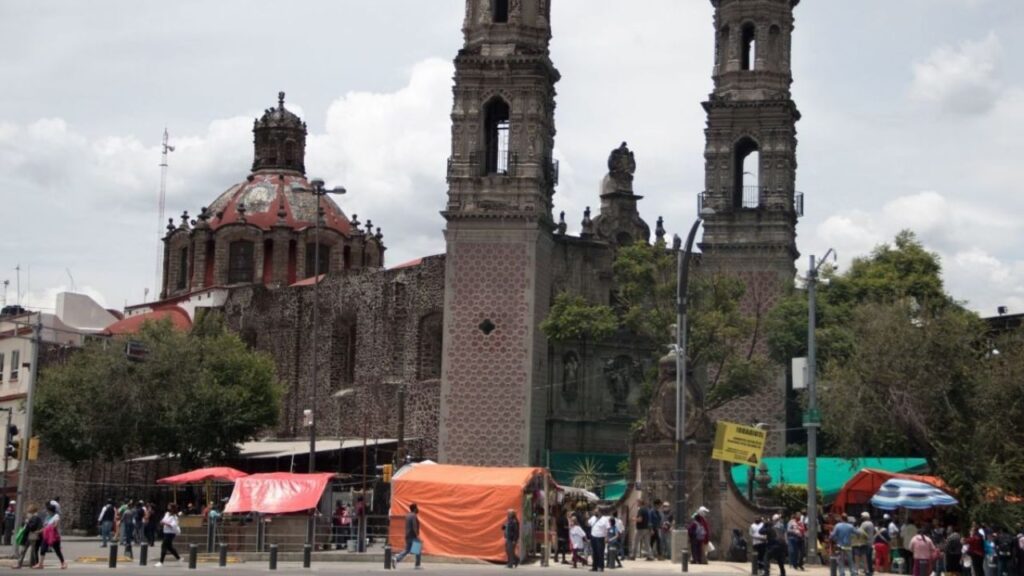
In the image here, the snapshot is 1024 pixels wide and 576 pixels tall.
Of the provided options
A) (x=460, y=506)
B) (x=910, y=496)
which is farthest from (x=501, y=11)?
(x=910, y=496)

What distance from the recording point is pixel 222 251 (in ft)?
261

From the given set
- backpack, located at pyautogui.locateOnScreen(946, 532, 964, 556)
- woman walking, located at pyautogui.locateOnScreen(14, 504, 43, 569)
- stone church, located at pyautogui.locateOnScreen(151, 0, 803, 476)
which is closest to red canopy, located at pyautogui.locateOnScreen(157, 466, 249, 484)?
stone church, located at pyautogui.locateOnScreen(151, 0, 803, 476)

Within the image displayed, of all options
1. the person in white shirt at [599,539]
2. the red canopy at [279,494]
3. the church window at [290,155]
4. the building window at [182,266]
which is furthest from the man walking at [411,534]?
the church window at [290,155]

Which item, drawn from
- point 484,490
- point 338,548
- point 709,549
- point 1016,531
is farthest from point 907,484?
point 338,548

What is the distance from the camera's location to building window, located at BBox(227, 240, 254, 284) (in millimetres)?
79562

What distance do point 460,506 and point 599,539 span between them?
13.9 feet

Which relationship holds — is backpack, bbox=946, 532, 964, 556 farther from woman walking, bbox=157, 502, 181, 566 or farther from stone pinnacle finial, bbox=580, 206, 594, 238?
stone pinnacle finial, bbox=580, 206, 594, 238

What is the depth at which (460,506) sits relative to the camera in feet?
127

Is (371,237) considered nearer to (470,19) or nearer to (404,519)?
(470,19)

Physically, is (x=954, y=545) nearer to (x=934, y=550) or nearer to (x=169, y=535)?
(x=934, y=550)

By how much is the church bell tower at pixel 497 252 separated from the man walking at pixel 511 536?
1753cm

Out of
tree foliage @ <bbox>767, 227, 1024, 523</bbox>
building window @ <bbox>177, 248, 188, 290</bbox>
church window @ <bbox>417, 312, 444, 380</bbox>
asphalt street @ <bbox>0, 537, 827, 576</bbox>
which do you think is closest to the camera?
asphalt street @ <bbox>0, 537, 827, 576</bbox>

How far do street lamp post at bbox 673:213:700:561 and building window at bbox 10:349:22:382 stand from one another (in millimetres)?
47533

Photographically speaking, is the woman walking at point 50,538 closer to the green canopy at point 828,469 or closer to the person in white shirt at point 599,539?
the person in white shirt at point 599,539
